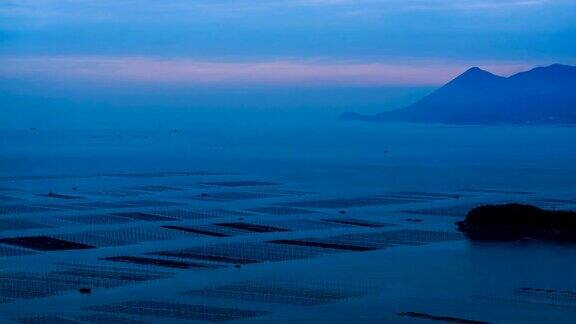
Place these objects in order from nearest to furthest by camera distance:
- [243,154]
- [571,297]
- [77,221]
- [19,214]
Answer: [571,297], [77,221], [19,214], [243,154]

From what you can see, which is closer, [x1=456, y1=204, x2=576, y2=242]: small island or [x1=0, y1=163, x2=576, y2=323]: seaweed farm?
[x1=0, y1=163, x2=576, y2=323]: seaweed farm

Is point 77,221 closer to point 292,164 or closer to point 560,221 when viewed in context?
point 560,221

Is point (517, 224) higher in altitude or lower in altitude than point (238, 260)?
higher

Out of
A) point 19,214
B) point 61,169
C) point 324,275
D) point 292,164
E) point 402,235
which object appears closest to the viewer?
point 324,275

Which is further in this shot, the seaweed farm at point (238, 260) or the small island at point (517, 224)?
the small island at point (517, 224)

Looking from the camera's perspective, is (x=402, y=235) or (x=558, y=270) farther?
(x=402, y=235)

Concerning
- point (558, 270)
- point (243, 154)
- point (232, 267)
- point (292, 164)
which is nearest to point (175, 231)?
point (232, 267)

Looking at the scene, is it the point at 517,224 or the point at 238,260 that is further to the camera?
the point at 517,224
